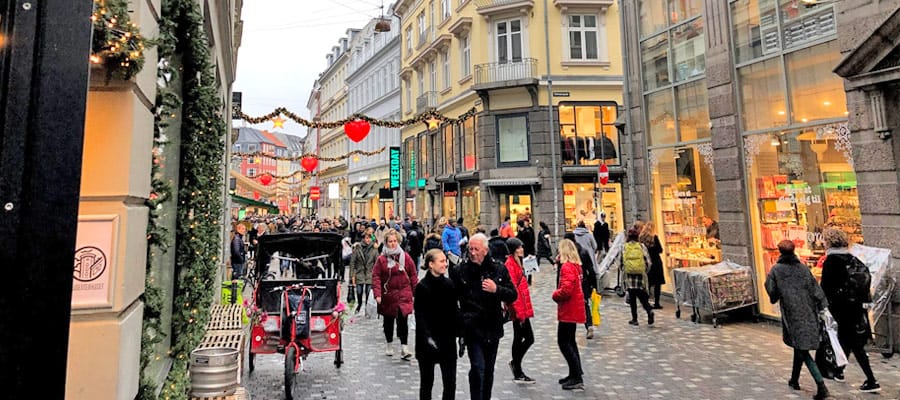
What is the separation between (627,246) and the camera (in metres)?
9.88

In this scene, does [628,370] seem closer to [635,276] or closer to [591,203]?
[635,276]

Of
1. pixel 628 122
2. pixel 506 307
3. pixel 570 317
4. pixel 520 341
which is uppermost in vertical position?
pixel 628 122

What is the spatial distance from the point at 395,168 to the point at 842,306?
29.6 meters

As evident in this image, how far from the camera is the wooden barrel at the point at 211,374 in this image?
4242 mm

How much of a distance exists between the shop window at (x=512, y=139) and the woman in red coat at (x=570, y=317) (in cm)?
1711

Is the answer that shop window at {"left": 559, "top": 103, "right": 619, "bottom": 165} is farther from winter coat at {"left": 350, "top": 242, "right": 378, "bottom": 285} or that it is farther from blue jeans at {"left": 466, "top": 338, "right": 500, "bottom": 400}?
blue jeans at {"left": 466, "top": 338, "right": 500, "bottom": 400}

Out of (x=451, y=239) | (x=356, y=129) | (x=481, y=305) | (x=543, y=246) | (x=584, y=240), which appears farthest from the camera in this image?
(x=543, y=246)

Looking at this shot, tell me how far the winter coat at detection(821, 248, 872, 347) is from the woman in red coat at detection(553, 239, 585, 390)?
316cm

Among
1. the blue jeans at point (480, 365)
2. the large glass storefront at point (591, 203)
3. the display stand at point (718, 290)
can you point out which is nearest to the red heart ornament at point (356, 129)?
the display stand at point (718, 290)

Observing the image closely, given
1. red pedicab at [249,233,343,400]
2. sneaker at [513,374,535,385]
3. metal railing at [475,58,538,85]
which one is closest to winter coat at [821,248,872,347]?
sneaker at [513,374,535,385]

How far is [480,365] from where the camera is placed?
512 centimetres

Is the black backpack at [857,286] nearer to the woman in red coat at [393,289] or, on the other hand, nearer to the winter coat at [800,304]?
the winter coat at [800,304]

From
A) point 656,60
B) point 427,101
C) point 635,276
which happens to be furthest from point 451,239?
point 427,101

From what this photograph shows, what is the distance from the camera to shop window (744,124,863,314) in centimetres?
812
